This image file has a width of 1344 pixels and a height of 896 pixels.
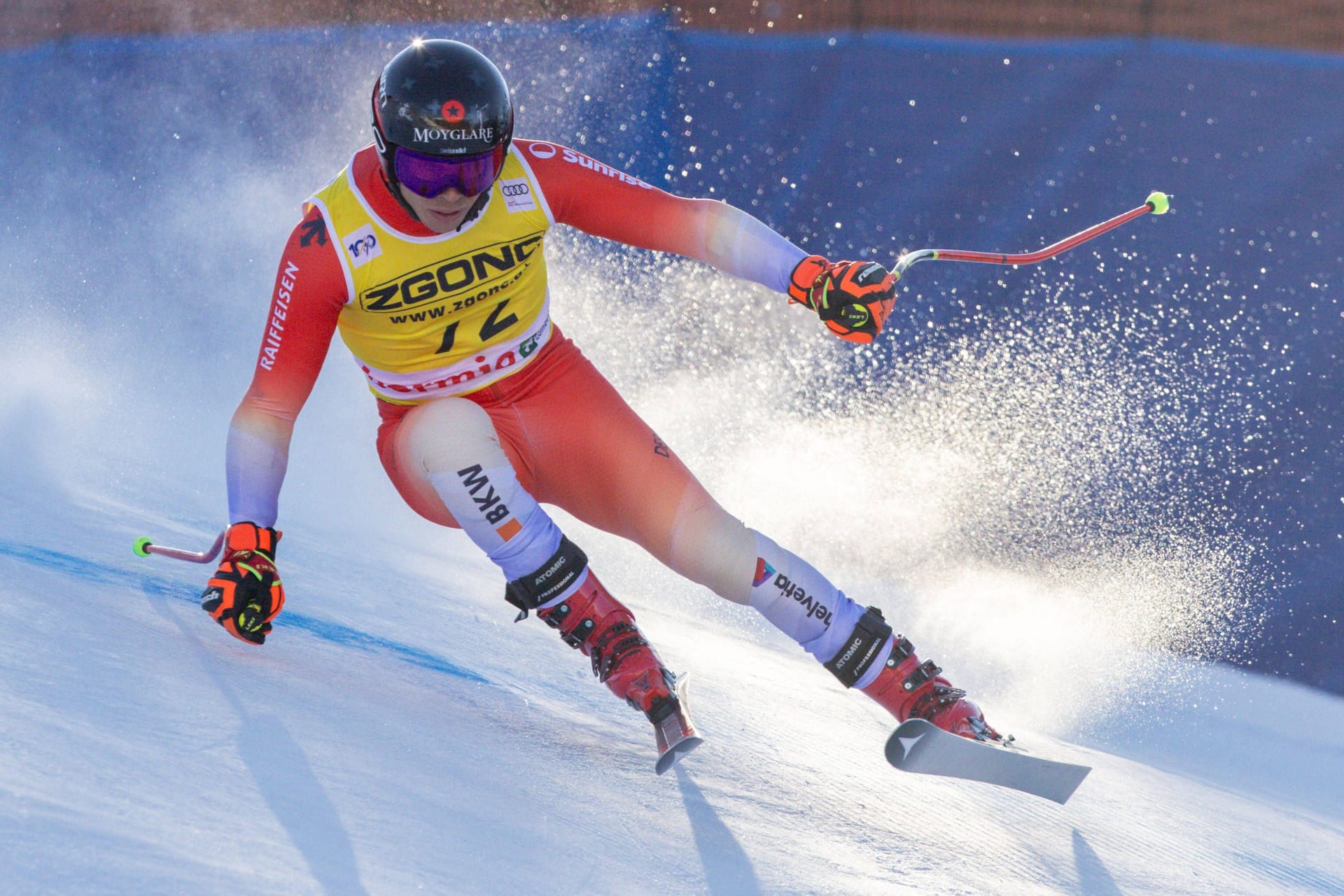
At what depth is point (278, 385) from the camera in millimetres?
2227

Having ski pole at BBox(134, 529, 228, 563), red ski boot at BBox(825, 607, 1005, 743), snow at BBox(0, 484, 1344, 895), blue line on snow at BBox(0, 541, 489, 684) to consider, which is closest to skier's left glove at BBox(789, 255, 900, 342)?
red ski boot at BBox(825, 607, 1005, 743)

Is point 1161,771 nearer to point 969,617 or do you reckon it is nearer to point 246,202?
point 969,617

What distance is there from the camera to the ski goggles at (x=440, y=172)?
210 centimetres

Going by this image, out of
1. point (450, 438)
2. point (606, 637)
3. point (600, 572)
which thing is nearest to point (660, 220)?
point (450, 438)

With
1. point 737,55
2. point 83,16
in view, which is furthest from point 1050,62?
point 83,16

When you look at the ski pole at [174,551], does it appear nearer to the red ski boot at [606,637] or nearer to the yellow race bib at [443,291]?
the yellow race bib at [443,291]

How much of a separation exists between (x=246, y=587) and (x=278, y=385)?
0.39 metres

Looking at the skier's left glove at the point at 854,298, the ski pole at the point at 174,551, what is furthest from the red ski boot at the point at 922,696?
the ski pole at the point at 174,551

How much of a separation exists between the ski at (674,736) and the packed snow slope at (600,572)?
0.17 ft

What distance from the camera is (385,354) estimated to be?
238 cm

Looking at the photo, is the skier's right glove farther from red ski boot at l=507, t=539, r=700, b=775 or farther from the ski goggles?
the ski goggles

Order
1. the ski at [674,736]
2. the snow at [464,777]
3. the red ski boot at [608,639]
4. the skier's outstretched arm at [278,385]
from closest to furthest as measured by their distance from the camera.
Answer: the snow at [464,777], the ski at [674,736], the skier's outstretched arm at [278,385], the red ski boot at [608,639]

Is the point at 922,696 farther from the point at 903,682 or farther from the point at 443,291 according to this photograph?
the point at 443,291

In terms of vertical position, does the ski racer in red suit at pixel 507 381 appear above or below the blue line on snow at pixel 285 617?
above
